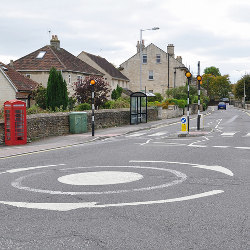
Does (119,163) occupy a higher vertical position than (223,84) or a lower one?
lower

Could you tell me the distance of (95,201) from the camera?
6918 millimetres

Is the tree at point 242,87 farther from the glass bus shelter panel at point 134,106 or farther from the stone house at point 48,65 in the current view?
the glass bus shelter panel at point 134,106

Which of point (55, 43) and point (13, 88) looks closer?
point (13, 88)

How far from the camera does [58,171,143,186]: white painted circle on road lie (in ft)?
28.5

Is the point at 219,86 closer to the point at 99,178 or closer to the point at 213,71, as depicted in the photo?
the point at 213,71

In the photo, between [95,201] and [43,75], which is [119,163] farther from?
[43,75]

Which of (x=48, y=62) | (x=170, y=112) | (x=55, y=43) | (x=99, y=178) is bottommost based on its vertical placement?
(x=99, y=178)

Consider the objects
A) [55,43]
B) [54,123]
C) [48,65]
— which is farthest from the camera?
[55,43]

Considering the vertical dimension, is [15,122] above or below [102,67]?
below

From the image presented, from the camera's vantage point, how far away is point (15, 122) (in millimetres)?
17406

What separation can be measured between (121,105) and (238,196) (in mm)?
28158

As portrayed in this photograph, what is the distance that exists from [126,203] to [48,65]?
4099 centimetres

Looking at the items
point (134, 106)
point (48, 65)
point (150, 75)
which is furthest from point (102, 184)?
point (150, 75)

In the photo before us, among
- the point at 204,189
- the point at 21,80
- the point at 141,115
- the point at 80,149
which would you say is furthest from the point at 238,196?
the point at 21,80
